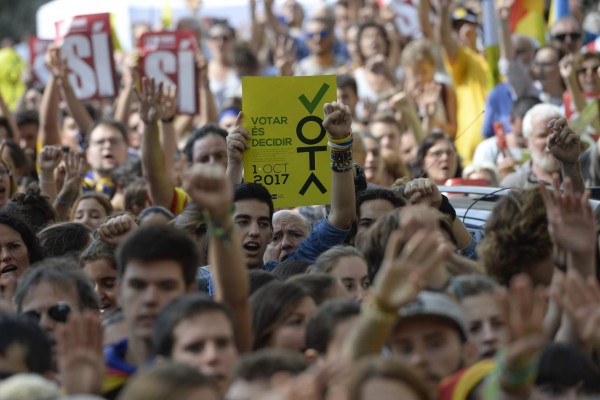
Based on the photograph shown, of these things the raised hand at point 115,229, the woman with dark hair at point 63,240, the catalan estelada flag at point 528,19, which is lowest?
the woman with dark hair at point 63,240

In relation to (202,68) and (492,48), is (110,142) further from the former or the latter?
(492,48)

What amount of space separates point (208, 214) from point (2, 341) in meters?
0.88

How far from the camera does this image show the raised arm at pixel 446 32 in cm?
1317

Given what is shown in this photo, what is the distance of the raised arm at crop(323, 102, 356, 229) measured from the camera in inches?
294

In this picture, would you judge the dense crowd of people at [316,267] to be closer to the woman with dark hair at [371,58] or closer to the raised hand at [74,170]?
the raised hand at [74,170]

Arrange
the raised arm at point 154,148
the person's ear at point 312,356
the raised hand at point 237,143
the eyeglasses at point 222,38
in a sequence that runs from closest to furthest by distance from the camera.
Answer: the person's ear at point 312,356
the raised hand at point 237,143
the raised arm at point 154,148
the eyeglasses at point 222,38

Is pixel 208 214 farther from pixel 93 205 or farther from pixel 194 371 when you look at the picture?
pixel 93 205

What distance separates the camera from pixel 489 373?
4848 mm

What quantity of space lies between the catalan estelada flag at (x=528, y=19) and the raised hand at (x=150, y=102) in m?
5.48

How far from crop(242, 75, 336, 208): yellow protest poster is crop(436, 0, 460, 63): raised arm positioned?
16.3 ft

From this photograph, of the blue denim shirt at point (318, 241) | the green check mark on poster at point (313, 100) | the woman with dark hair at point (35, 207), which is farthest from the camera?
the woman with dark hair at point (35, 207)

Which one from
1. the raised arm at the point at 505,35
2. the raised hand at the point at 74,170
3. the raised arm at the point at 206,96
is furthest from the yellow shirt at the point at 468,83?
the raised hand at the point at 74,170

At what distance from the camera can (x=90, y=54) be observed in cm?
1312

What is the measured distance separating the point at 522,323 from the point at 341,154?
2964mm
